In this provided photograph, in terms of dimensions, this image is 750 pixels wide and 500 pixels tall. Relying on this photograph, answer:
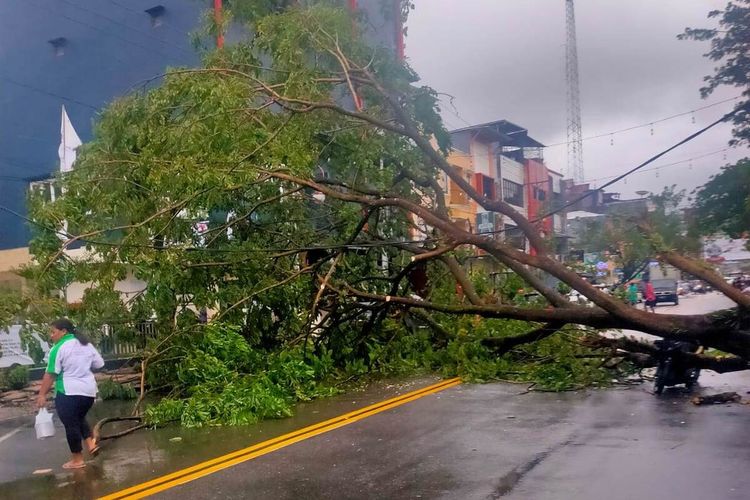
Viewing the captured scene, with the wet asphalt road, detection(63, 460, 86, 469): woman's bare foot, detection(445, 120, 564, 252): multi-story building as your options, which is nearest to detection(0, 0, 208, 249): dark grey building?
the wet asphalt road

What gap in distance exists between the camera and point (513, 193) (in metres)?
43.3

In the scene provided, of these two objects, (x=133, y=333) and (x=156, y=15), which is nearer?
(x=133, y=333)

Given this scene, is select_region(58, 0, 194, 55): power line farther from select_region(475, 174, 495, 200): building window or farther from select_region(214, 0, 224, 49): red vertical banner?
select_region(475, 174, 495, 200): building window

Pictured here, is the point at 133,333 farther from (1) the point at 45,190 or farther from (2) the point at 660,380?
(2) the point at 660,380

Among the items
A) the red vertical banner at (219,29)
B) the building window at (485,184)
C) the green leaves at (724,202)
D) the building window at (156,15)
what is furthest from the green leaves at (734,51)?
Answer: the building window at (485,184)

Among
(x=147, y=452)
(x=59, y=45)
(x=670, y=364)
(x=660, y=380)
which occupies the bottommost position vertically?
(x=147, y=452)

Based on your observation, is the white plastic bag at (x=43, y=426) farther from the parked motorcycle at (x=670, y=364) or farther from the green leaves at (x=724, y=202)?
the green leaves at (x=724, y=202)

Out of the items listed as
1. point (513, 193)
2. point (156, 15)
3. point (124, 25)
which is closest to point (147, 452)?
point (156, 15)

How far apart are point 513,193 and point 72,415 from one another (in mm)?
37505

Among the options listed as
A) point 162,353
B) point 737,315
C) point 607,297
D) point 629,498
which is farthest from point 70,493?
point 737,315

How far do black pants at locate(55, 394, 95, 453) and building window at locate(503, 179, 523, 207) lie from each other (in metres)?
35.4

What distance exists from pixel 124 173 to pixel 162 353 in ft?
9.39

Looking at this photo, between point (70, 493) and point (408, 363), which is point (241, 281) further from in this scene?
point (70, 493)

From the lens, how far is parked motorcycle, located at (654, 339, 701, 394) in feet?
34.7
